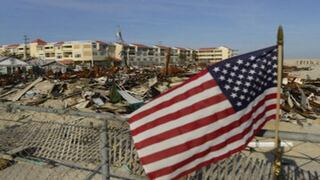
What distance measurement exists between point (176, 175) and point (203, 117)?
0.56m

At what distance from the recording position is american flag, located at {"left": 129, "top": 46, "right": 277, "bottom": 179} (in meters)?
3.05

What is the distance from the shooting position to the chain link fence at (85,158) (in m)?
4.96

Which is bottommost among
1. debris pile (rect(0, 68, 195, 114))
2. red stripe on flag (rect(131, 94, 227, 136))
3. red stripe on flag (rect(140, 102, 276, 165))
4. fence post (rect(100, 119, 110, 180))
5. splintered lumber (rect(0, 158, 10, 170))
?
debris pile (rect(0, 68, 195, 114))

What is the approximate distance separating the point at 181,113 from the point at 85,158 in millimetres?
5367

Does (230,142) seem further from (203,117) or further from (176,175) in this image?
(176,175)

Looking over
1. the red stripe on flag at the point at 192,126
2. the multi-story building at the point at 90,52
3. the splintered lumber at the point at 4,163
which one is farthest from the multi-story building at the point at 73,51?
the red stripe on flag at the point at 192,126

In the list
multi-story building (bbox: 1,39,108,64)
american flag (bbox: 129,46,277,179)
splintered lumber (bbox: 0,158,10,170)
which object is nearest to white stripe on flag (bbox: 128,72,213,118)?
american flag (bbox: 129,46,277,179)

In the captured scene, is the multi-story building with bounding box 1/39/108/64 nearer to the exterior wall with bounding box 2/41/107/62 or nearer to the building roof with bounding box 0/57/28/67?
the exterior wall with bounding box 2/41/107/62

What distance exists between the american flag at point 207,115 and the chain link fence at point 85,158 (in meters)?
0.78

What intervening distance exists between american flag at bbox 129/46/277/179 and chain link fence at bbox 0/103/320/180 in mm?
782

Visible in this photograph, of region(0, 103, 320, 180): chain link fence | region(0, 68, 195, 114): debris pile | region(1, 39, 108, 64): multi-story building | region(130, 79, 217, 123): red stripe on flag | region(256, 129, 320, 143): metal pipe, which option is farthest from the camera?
region(1, 39, 108, 64): multi-story building

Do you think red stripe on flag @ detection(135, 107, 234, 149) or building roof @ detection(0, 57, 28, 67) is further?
building roof @ detection(0, 57, 28, 67)

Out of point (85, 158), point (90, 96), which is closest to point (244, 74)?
point (85, 158)

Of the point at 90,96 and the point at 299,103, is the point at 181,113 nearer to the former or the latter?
the point at 299,103
